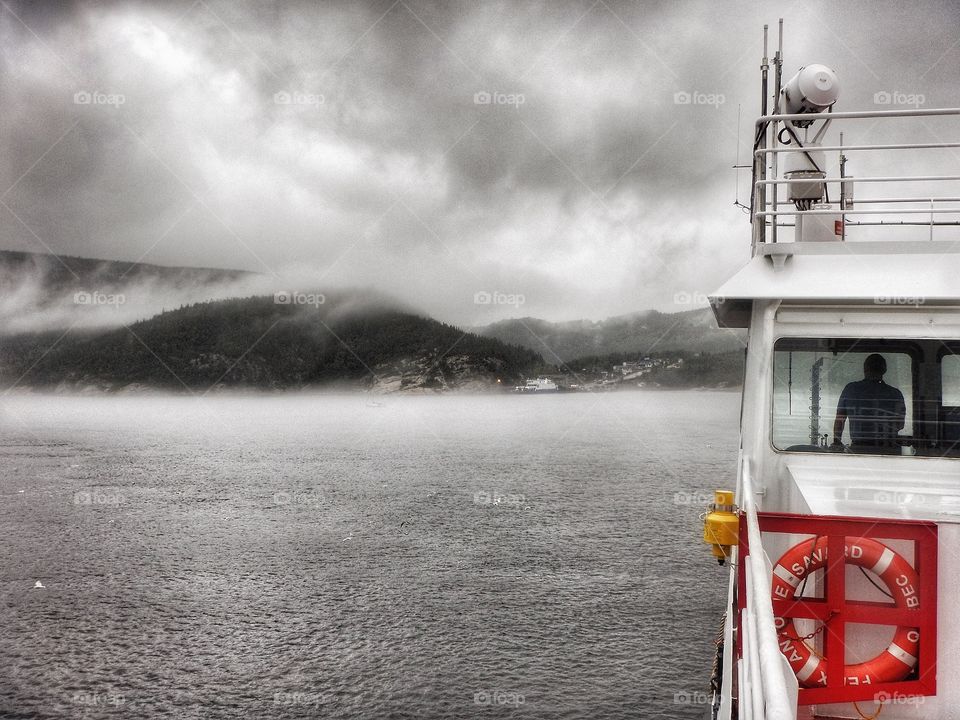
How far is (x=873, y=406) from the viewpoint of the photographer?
Result: 6789mm

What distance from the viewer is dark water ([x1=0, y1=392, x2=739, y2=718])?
19469 mm

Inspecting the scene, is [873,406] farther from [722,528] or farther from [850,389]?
[722,528]

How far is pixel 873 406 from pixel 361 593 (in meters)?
28.0

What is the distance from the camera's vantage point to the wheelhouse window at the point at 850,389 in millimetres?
6750

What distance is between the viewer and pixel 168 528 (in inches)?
1954

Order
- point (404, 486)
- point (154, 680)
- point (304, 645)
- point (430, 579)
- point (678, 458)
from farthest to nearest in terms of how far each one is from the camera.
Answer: point (678, 458) → point (404, 486) → point (430, 579) → point (304, 645) → point (154, 680)

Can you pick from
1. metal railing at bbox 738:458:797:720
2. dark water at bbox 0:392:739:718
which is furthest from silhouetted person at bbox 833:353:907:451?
dark water at bbox 0:392:739:718

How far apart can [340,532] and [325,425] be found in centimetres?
11817

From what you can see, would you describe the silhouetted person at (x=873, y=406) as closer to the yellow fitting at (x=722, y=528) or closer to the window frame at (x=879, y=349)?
the window frame at (x=879, y=349)

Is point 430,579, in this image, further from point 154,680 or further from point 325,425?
point 325,425

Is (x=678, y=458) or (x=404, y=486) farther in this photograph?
(x=678, y=458)

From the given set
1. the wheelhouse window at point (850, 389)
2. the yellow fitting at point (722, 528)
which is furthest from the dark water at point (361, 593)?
the yellow fitting at point (722, 528)

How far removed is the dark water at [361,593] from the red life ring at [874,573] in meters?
13.3

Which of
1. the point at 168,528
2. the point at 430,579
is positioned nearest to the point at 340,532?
the point at 168,528
